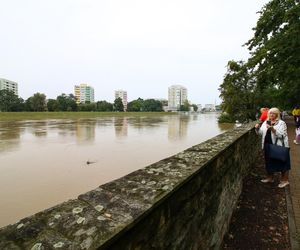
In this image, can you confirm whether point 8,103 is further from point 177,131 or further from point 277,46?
point 277,46

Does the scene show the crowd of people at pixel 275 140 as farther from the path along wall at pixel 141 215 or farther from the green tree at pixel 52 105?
the green tree at pixel 52 105

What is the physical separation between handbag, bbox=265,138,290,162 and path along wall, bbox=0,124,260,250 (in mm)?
2588

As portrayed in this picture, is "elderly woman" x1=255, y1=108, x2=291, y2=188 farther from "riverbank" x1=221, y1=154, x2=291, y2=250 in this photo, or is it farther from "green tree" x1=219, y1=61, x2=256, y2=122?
"green tree" x1=219, y1=61, x2=256, y2=122

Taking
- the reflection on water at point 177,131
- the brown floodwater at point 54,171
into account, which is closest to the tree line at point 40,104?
the reflection on water at point 177,131

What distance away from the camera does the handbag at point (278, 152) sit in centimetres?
466

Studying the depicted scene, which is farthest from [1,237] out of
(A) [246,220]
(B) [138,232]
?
(A) [246,220]

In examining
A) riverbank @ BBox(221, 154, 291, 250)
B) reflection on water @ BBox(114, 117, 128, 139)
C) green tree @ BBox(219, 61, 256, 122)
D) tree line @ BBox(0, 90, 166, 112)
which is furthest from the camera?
tree line @ BBox(0, 90, 166, 112)

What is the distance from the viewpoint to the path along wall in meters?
1.10

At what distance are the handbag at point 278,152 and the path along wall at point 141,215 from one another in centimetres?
259

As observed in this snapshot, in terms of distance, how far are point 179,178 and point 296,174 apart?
539cm

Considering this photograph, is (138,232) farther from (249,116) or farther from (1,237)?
(249,116)

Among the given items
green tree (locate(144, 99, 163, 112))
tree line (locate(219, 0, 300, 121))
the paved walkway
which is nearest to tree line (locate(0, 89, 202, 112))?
green tree (locate(144, 99, 163, 112))

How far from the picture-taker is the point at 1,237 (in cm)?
105

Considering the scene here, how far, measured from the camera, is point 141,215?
130 cm
